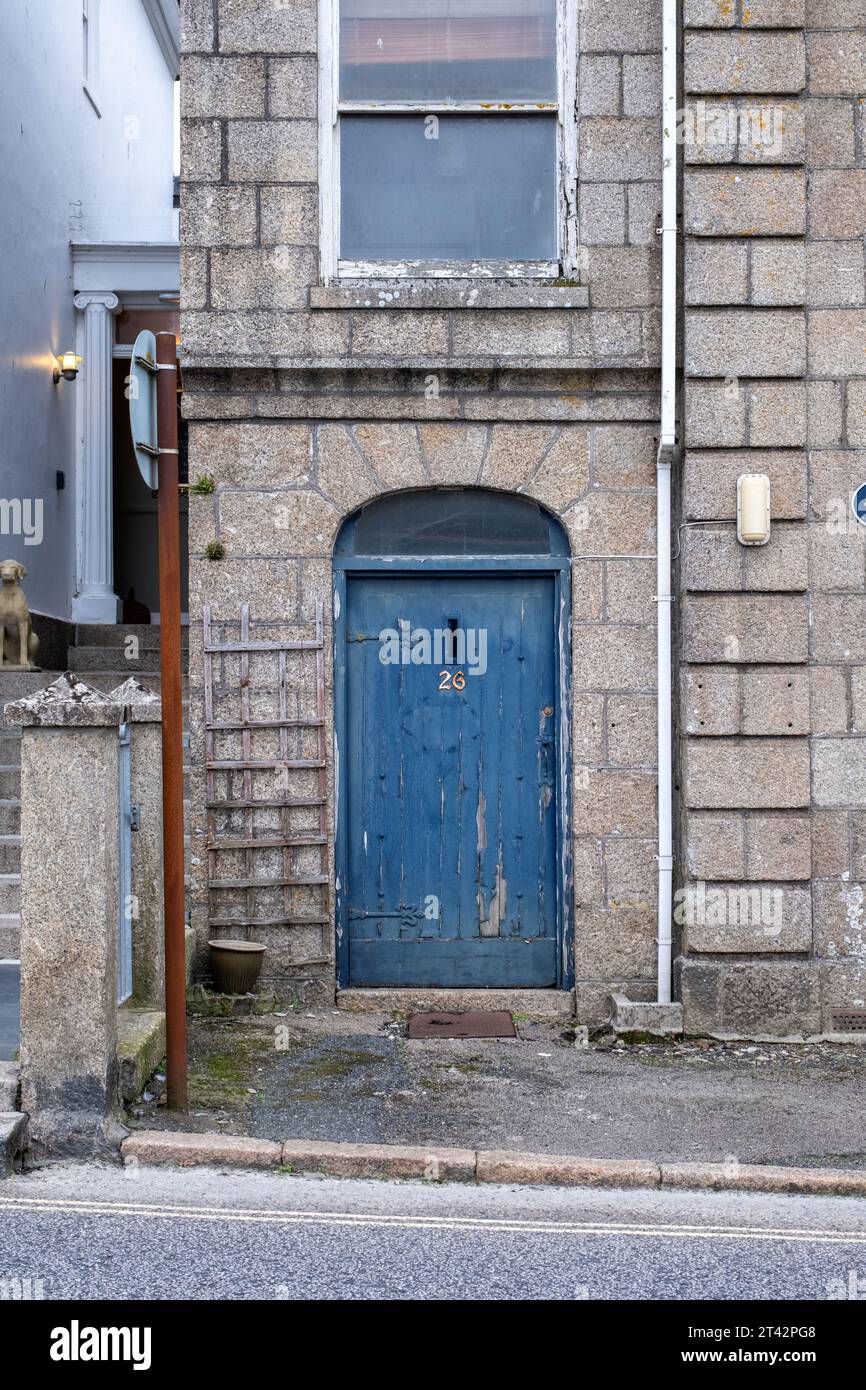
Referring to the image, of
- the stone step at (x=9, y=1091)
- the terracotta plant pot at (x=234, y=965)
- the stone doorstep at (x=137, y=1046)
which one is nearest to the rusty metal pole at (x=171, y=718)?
the stone doorstep at (x=137, y=1046)

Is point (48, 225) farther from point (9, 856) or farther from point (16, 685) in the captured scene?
point (9, 856)

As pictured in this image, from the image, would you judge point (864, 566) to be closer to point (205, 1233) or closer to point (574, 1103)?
point (574, 1103)

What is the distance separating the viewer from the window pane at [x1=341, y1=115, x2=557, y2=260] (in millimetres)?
8000

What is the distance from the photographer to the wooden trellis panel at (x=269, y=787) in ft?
25.7

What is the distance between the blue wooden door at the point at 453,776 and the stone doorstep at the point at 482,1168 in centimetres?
274

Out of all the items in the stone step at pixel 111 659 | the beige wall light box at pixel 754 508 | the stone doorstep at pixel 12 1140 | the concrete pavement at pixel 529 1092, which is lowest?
the concrete pavement at pixel 529 1092

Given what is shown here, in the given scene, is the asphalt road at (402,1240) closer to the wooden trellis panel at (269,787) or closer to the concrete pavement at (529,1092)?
the concrete pavement at (529,1092)

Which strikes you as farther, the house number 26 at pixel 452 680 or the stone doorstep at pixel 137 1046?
the house number 26 at pixel 452 680

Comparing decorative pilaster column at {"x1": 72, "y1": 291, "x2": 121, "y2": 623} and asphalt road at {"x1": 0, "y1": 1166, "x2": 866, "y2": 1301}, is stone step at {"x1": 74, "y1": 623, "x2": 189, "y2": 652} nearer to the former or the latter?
decorative pilaster column at {"x1": 72, "y1": 291, "x2": 121, "y2": 623}

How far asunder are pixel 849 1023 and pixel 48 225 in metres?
10.7

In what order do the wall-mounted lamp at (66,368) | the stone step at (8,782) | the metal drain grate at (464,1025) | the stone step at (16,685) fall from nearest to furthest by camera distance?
the metal drain grate at (464,1025) → the stone step at (8,782) → the stone step at (16,685) → the wall-mounted lamp at (66,368)

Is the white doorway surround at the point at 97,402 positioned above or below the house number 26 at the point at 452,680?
above

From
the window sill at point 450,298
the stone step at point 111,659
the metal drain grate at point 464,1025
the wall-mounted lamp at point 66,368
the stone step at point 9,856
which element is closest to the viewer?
the metal drain grate at point 464,1025

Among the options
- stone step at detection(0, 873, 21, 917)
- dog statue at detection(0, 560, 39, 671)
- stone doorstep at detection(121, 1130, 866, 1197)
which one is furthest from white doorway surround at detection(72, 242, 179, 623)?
stone doorstep at detection(121, 1130, 866, 1197)
